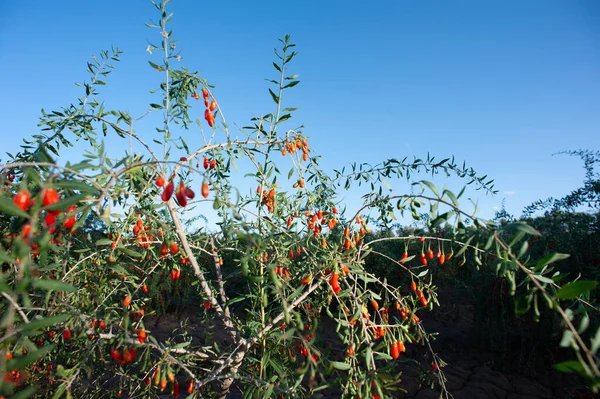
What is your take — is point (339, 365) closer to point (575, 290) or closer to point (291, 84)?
point (575, 290)

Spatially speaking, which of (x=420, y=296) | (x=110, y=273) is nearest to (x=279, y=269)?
(x=420, y=296)

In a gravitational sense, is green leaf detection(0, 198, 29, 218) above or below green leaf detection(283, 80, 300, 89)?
below

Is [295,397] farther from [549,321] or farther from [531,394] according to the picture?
[549,321]

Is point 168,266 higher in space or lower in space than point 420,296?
lower

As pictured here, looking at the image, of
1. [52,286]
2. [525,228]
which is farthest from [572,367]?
[52,286]

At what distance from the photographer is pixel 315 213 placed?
1.94 m

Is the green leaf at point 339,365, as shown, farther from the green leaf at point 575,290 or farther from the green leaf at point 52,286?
the green leaf at point 52,286

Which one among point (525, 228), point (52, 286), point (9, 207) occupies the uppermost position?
point (525, 228)

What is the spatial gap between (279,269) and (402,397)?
7.71 feet

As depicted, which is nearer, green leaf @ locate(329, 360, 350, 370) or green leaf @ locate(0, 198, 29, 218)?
green leaf @ locate(0, 198, 29, 218)

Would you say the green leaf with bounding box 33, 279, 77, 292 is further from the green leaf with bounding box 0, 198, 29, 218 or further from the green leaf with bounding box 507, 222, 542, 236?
the green leaf with bounding box 507, 222, 542, 236

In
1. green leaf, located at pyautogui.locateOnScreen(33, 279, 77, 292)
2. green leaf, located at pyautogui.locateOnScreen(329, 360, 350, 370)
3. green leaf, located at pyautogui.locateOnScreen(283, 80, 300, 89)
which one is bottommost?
green leaf, located at pyautogui.locateOnScreen(329, 360, 350, 370)

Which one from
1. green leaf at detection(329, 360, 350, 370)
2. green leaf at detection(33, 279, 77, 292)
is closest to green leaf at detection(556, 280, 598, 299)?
green leaf at detection(329, 360, 350, 370)

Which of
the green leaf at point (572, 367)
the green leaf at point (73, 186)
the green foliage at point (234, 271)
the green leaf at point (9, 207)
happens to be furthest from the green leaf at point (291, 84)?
the green leaf at point (572, 367)
